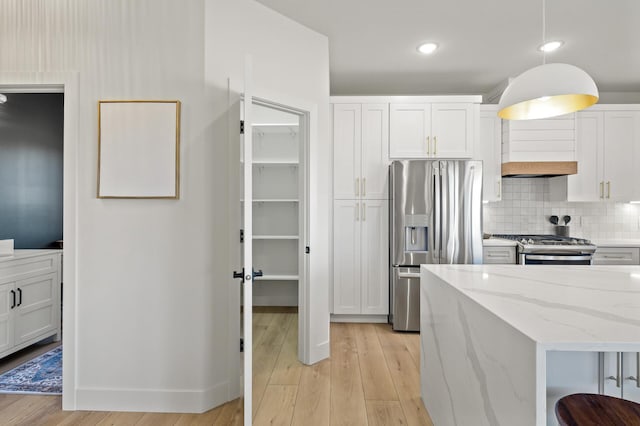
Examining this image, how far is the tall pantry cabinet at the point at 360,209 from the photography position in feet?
11.8

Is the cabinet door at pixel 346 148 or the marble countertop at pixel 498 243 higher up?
the cabinet door at pixel 346 148

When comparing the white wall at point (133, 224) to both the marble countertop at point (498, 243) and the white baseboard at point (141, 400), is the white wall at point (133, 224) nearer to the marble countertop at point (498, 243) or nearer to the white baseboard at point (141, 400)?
the white baseboard at point (141, 400)

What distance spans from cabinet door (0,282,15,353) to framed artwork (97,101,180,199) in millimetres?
1325

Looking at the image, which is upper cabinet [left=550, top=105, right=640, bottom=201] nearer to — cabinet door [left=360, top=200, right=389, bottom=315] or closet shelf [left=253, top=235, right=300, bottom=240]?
cabinet door [left=360, top=200, right=389, bottom=315]

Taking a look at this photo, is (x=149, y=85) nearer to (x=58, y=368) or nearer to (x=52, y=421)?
(x=52, y=421)

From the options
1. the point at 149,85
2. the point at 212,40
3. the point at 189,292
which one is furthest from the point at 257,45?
the point at 189,292

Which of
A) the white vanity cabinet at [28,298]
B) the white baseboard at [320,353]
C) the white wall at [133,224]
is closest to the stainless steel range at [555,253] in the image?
the white baseboard at [320,353]

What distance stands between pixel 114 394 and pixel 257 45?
244 centimetres

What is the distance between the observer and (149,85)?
2119 mm

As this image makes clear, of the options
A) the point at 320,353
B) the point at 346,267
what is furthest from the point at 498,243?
the point at 320,353

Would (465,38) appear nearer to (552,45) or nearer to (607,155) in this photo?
(552,45)

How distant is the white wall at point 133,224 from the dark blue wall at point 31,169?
1.58 metres

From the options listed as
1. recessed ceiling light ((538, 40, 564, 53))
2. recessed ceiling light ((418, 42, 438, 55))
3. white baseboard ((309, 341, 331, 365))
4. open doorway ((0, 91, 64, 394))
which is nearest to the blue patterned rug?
open doorway ((0, 91, 64, 394))

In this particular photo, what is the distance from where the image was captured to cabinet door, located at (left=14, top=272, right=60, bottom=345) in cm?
270
